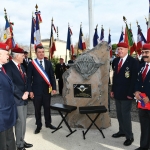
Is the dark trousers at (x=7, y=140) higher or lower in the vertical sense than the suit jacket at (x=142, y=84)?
lower

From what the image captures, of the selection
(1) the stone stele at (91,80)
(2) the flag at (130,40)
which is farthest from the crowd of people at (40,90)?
(2) the flag at (130,40)

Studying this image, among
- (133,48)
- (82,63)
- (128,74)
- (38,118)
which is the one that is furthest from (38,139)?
(133,48)

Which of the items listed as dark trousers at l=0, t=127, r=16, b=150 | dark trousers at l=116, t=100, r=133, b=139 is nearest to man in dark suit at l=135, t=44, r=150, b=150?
dark trousers at l=116, t=100, r=133, b=139

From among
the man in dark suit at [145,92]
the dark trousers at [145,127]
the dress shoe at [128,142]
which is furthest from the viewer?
the dress shoe at [128,142]

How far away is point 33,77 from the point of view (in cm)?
461

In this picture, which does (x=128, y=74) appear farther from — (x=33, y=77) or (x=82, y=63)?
(x=33, y=77)

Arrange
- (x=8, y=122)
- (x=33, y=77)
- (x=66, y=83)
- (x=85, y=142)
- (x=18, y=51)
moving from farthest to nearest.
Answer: (x=66, y=83) → (x=33, y=77) → (x=85, y=142) → (x=18, y=51) → (x=8, y=122)

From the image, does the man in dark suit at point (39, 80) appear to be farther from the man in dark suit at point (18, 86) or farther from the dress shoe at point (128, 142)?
the dress shoe at point (128, 142)

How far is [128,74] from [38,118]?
241cm

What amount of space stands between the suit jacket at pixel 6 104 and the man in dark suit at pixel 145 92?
213 centimetres

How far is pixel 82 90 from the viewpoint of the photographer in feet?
15.8

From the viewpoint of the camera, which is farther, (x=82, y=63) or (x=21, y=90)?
(x=82, y=63)

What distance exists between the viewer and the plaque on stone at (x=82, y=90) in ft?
15.6

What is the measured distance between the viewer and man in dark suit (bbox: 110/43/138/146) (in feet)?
12.3
